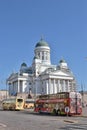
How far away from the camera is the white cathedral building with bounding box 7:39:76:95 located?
136m

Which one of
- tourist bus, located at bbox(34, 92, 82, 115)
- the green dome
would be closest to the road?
tourist bus, located at bbox(34, 92, 82, 115)

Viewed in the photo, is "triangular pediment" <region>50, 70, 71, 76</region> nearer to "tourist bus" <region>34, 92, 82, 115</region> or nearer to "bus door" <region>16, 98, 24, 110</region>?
"bus door" <region>16, 98, 24, 110</region>

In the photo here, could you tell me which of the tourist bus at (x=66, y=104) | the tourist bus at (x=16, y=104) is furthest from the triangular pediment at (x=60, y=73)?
the tourist bus at (x=66, y=104)

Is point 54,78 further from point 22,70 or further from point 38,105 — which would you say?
point 38,105

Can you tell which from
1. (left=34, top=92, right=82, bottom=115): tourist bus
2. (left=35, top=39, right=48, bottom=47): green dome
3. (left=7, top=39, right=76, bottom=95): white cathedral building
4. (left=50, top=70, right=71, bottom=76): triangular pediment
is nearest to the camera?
(left=34, top=92, right=82, bottom=115): tourist bus

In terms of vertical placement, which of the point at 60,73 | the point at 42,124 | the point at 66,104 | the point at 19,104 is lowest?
the point at 42,124

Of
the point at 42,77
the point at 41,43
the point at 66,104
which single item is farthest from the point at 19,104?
the point at 41,43

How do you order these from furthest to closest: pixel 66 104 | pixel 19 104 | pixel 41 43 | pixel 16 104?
pixel 41 43 → pixel 19 104 → pixel 16 104 → pixel 66 104

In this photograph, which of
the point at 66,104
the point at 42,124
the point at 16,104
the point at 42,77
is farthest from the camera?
the point at 42,77

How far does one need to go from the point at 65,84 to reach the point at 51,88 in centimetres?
744

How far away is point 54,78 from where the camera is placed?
136 m

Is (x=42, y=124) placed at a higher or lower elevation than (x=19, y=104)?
lower

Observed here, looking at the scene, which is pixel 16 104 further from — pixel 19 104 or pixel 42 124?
pixel 42 124

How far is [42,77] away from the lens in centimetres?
13925
